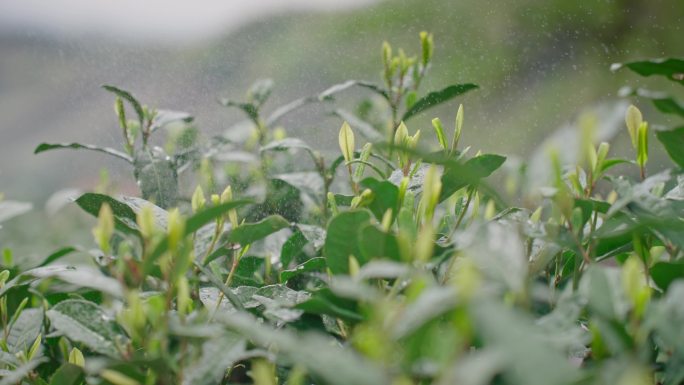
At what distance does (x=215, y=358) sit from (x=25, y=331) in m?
0.29

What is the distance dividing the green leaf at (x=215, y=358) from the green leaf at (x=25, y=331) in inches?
10.1

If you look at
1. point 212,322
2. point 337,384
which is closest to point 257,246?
point 212,322

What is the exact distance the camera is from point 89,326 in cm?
47

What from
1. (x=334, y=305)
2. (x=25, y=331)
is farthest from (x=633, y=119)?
(x=25, y=331)

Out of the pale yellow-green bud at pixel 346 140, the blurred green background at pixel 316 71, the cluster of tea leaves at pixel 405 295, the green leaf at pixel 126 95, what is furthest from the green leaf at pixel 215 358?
the blurred green background at pixel 316 71

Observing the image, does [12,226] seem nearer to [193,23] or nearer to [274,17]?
[193,23]

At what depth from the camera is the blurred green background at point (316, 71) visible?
185cm

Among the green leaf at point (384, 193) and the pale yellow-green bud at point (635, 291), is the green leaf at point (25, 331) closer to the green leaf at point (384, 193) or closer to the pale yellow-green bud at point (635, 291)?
the green leaf at point (384, 193)

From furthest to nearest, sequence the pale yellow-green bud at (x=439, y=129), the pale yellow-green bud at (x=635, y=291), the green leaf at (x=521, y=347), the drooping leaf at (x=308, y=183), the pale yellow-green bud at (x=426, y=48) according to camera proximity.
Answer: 1. the pale yellow-green bud at (x=426, y=48)
2. the drooping leaf at (x=308, y=183)
3. the pale yellow-green bud at (x=439, y=129)
4. the pale yellow-green bud at (x=635, y=291)
5. the green leaf at (x=521, y=347)

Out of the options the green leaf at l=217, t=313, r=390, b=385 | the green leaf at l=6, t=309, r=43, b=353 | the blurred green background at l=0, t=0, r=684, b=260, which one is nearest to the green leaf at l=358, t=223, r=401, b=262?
the green leaf at l=217, t=313, r=390, b=385

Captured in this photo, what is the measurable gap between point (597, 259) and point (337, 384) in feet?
1.07

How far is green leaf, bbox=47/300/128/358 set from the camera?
459 millimetres

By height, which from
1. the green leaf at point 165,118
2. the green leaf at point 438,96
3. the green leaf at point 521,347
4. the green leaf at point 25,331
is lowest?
the green leaf at point 25,331

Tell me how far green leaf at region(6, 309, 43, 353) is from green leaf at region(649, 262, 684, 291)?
1.51 feet
